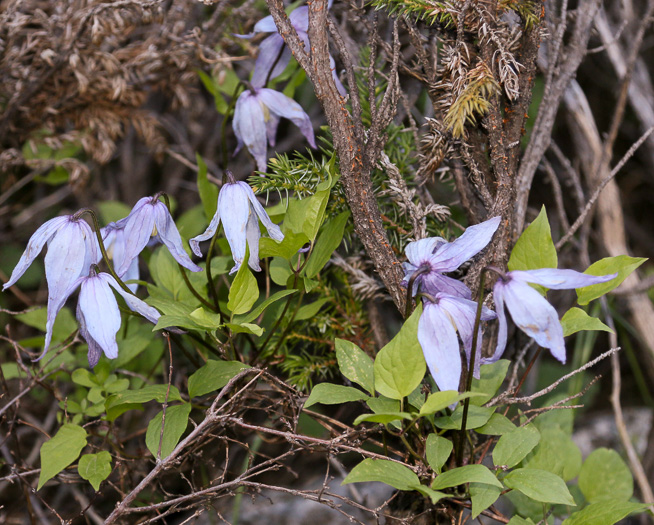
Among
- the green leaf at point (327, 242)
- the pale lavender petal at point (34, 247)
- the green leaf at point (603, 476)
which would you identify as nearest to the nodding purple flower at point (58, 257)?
the pale lavender petal at point (34, 247)

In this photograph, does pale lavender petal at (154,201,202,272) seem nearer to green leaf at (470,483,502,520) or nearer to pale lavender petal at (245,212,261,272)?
pale lavender petal at (245,212,261,272)

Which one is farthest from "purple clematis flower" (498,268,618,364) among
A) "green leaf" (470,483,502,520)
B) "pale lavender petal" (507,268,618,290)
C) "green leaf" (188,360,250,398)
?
"green leaf" (188,360,250,398)

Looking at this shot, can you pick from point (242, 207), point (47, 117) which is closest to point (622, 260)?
point (242, 207)

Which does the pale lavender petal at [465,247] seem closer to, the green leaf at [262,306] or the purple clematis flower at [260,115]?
the green leaf at [262,306]

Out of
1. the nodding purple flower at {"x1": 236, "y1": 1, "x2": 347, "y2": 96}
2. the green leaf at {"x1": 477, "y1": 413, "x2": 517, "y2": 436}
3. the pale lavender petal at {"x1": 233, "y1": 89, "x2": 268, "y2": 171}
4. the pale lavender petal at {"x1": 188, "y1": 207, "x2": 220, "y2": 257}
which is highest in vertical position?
the nodding purple flower at {"x1": 236, "y1": 1, "x2": 347, "y2": 96}

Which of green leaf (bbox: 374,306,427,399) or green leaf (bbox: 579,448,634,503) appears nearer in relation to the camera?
green leaf (bbox: 374,306,427,399)

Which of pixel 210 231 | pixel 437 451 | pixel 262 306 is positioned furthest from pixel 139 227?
pixel 437 451

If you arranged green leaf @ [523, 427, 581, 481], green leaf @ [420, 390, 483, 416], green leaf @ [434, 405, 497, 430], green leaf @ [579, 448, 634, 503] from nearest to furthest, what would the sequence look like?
green leaf @ [420, 390, 483, 416] → green leaf @ [434, 405, 497, 430] → green leaf @ [523, 427, 581, 481] → green leaf @ [579, 448, 634, 503]
